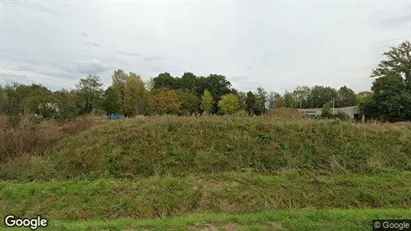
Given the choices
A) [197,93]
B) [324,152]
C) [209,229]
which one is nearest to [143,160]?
[209,229]

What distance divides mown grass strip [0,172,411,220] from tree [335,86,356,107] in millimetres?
95172

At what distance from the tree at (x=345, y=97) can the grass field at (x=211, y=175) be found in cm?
8974

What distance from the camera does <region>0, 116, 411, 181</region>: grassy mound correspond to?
1080 centimetres

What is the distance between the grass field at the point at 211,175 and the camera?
6.91 meters

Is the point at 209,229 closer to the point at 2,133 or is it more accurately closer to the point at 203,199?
the point at 203,199

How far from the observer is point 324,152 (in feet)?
39.0

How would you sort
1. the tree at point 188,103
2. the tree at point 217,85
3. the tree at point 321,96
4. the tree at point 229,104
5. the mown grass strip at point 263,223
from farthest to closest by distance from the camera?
the tree at point 321,96 < the tree at point 217,85 < the tree at point 188,103 < the tree at point 229,104 < the mown grass strip at point 263,223

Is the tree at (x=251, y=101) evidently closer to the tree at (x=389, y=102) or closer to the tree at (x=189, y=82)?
the tree at (x=189, y=82)

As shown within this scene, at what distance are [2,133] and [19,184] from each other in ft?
12.7

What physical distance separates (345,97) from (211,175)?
329 feet

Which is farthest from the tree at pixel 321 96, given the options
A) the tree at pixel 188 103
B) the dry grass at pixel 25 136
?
the dry grass at pixel 25 136

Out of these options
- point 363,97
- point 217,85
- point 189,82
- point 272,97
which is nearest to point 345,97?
point 363,97

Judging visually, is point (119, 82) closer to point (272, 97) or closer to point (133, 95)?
point (133, 95)

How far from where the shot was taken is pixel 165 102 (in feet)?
202
